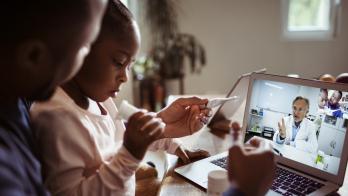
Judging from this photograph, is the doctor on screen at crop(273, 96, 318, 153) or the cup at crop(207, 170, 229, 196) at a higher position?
the doctor on screen at crop(273, 96, 318, 153)

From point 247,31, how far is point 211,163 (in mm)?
2687

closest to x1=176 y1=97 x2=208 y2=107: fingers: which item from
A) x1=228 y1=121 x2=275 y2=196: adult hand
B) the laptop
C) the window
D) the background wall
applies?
the laptop

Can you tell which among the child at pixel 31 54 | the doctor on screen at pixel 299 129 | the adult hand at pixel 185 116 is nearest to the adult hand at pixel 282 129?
the doctor on screen at pixel 299 129

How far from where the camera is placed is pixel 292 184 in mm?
882

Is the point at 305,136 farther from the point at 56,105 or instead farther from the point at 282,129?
the point at 56,105

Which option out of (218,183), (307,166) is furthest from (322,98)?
(218,183)

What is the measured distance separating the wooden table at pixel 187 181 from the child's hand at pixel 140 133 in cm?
24

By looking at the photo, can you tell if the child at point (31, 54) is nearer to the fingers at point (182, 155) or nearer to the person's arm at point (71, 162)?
the person's arm at point (71, 162)

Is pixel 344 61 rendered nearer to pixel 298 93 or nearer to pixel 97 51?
pixel 298 93

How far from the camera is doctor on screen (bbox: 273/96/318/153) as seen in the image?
896 millimetres

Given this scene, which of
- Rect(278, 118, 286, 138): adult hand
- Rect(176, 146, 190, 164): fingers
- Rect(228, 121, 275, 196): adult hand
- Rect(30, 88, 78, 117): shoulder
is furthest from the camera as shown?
Rect(176, 146, 190, 164): fingers

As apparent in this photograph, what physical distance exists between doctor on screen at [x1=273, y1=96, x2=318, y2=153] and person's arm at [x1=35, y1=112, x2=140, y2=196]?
1.57 ft

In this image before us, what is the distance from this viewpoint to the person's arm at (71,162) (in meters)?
0.69

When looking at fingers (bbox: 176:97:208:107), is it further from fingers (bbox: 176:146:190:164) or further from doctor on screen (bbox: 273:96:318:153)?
doctor on screen (bbox: 273:96:318:153)
